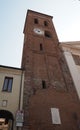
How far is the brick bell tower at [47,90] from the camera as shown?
30.0ft

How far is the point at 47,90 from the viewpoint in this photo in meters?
11.1

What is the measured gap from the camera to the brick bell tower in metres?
9.16

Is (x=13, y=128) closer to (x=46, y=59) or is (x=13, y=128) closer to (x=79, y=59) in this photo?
(x=46, y=59)

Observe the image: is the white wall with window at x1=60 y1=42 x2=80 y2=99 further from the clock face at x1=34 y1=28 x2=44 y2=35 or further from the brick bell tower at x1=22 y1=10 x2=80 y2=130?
the clock face at x1=34 y1=28 x2=44 y2=35

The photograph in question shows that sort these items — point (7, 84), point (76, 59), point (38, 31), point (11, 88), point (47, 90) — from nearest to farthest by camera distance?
1. point (11, 88)
2. point (7, 84)
3. point (47, 90)
4. point (76, 59)
5. point (38, 31)

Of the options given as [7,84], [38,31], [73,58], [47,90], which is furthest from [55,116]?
[38,31]

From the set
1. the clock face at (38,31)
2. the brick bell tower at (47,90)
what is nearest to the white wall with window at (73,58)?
the brick bell tower at (47,90)

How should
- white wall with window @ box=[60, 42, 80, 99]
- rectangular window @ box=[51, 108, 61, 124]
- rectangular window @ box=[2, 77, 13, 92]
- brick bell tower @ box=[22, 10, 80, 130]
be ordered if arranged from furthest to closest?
1. white wall with window @ box=[60, 42, 80, 99]
2. rectangular window @ box=[2, 77, 13, 92]
3. rectangular window @ box=[51, 108, 61, 124]
4. brick bell tower @ box=[22, 10, 80, 130]

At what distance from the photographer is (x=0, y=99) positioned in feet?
30.5

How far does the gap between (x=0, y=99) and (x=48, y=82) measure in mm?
4482

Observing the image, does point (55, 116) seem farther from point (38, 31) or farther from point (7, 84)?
point (38, 31)

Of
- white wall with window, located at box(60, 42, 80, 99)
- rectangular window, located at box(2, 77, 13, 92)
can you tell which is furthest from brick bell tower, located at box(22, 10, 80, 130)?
rectangular window, located at box(2, 77, 13, 92)

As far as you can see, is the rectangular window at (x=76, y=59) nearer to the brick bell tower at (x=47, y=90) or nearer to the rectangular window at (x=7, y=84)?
the brick bell tower at (x=47, y=90)

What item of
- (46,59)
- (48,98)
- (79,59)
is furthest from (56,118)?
(79,59)
